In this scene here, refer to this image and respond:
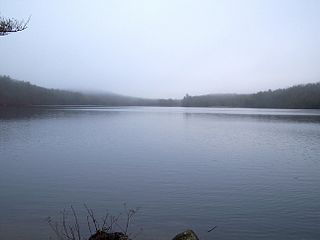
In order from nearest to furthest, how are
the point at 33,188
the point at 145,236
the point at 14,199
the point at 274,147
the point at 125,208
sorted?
the point at 145,236 < the point at 125,208 < the point at 14,199 < the point at 33,188 < the point at 274,147

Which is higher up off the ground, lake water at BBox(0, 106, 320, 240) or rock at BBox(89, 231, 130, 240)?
rock at BBox(89, 231, 130, 240)

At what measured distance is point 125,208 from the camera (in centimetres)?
1201

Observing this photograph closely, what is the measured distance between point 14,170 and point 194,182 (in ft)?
27.9

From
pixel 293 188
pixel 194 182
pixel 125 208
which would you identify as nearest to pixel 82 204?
pixel 125 208

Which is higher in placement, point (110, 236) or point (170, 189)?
point (110, 236)

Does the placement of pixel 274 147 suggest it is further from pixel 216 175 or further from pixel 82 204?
pixel 82 204

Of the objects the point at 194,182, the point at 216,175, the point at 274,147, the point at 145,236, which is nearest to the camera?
the point at 145,236

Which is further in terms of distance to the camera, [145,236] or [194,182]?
[194,182]

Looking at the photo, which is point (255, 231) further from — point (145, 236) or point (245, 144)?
point (245, 144)

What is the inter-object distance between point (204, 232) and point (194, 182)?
5846 mm

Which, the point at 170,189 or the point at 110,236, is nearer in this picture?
the point at 110,236

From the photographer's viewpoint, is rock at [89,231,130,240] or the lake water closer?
rock at [89,231,130,240]

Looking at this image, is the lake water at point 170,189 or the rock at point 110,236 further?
the lake water at point 170,189

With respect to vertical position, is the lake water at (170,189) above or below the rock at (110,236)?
below
